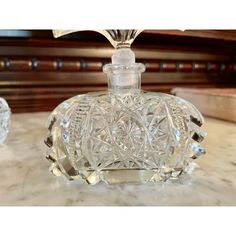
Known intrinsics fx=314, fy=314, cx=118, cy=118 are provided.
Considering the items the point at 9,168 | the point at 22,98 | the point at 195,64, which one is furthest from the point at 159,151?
the point at 195,64

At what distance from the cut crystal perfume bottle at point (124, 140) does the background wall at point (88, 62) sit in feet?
1.82

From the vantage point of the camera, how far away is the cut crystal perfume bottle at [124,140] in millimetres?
276

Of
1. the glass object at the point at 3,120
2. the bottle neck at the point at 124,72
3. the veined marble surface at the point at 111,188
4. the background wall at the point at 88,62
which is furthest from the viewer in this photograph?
the background wall at the point at 88,62

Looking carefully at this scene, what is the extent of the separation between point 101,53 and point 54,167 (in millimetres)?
849

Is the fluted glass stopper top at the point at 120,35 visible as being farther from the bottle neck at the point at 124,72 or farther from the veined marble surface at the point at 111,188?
the veined marble surface at the point at 111,188

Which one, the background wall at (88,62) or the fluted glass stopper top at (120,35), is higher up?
the fluted glass stopper top at (120,35)

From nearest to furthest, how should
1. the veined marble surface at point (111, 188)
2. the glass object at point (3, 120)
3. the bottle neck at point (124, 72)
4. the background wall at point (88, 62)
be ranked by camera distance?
the veined marble surface at point (111, 188) < the bottle neck at point (124, 72) < the glass object at point (3, 120) < the background wall at point (88, 62)

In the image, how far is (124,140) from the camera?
0.29 meters

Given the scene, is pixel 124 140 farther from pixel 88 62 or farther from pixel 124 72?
pixel 88 62

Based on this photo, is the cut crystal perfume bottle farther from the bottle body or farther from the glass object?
the glass object

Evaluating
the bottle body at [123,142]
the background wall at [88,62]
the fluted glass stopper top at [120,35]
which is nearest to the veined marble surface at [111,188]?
the bottle body at [123,142]
